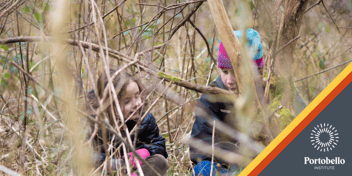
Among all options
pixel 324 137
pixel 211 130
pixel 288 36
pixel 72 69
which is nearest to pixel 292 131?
pixel 324 137

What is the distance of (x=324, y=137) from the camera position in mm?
1098

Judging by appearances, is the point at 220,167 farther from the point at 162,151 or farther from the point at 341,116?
the point at 341,116

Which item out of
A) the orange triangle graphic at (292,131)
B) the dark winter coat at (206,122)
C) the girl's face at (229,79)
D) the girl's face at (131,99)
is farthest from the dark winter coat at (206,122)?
the orange triangle graphic at (292,131)

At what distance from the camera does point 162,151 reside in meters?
1.94

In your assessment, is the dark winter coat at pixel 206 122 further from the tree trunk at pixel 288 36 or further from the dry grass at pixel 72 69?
the tree trunk at pixel 288 36

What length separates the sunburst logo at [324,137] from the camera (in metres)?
1.09

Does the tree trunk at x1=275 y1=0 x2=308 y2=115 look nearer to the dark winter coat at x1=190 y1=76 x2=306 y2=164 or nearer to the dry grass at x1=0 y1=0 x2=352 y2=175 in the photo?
the dry grass at x1=0 y1=0 x2=352 y2=175

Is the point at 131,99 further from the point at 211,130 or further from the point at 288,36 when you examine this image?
the point at 288,36

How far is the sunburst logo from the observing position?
1.09 m

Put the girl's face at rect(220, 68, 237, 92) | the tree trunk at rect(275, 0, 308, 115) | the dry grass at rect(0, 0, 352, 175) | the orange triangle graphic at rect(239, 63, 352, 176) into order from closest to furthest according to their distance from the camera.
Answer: the dry grass at rect(0, 0, 352, 175) < the orange triangle graphic at rect(239, 63, 352, 176) < the tree trunk at rect(275, 0, 308, 115) < the girl's face at rect(220, 68, 237, 92)

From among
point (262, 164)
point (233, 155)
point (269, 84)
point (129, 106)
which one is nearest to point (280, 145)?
point (262, 164)

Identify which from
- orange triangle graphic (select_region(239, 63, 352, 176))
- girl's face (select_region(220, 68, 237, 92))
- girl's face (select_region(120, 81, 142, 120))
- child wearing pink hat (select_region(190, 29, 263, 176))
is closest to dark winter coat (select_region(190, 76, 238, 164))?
child wearing pink hat (select_region(190, 29, 263, 176))

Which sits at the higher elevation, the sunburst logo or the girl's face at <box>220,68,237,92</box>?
the girl's face at <box>220,68,237,92</box>

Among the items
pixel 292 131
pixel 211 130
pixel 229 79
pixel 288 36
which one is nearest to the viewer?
pixel 292 131
